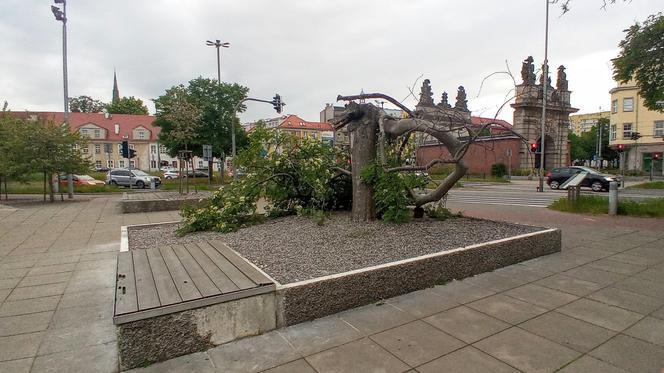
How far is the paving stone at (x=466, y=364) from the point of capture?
2578mm

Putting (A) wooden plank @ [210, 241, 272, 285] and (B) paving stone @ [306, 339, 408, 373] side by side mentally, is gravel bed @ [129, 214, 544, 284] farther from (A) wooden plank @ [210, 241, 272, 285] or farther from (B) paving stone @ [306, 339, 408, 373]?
(B) paving stone @ [306, 339, 408, 373]

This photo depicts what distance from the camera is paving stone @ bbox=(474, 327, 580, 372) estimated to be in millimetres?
2637

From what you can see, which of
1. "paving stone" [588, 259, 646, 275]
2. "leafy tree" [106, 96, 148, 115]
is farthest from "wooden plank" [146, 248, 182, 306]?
"leafy tree" [106, 96, 148, 115]

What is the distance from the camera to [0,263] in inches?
222

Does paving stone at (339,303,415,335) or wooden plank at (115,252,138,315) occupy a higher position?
wooden plank at (115,252,138,315)

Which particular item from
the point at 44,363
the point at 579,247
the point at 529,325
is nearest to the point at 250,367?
the point at 44,363

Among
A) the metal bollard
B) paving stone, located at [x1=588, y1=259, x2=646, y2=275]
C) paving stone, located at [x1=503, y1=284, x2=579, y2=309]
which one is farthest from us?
the metal bollard

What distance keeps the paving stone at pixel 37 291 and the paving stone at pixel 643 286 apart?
6548mm

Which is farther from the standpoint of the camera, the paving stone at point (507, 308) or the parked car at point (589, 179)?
the parked car at point (589, 179)

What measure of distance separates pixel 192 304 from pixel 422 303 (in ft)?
7.26

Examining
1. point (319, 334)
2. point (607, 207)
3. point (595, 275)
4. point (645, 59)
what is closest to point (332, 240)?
point (319, 334)

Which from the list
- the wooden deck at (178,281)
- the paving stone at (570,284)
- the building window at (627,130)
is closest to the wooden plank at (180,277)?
the wooden deck at (178,281)

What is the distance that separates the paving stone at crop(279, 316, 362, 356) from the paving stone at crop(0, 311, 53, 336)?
2308 mm

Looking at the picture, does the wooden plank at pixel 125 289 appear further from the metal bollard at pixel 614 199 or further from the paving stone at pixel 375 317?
the metal bollard at pixel 614 199
